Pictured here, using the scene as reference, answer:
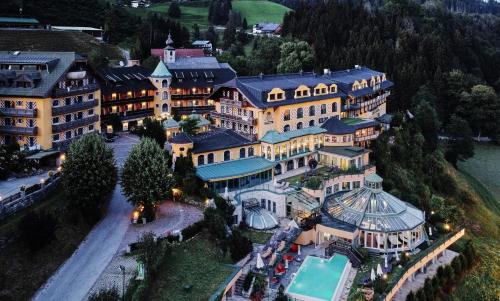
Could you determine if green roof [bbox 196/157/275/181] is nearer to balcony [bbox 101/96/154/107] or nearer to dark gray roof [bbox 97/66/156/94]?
balcony [bbox 101/96/154/107]

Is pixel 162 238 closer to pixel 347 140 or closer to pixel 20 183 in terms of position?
pixel 20 183

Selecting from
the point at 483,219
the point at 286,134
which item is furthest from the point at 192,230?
the point at 483,219

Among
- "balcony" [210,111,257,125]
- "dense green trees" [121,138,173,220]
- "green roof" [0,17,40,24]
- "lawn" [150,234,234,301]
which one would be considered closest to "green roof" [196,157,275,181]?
"balcony" [210,111,257,125]

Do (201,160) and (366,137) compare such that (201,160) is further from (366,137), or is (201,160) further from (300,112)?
(366,137)

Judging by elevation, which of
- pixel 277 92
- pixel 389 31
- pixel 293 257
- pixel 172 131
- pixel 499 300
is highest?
pixel 389 31

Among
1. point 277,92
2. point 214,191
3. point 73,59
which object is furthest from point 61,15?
point 214,191

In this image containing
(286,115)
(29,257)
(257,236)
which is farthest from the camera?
(286,115)

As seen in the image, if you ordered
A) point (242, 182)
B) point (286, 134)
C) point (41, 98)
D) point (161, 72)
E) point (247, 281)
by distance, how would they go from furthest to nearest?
point (161, 72) → point (286, 134) → point (242, 182) → point (41, 98) → point (247, 281)

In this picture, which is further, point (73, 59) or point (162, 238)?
point (73, 59)
